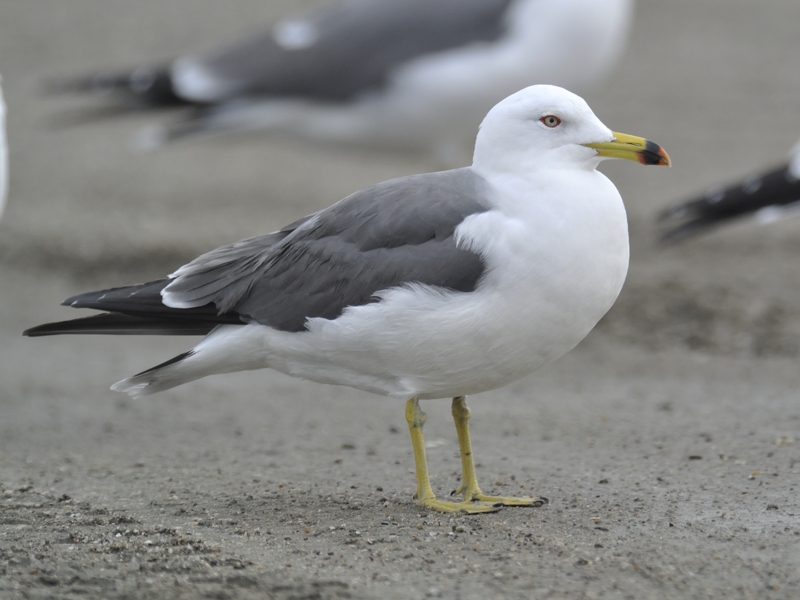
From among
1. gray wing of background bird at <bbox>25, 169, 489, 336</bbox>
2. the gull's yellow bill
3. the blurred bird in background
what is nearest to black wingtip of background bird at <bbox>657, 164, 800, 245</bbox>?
the blurred bird in background

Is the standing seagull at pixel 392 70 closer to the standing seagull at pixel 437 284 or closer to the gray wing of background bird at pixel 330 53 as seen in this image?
the gray wing of background bird at pixel 330 53

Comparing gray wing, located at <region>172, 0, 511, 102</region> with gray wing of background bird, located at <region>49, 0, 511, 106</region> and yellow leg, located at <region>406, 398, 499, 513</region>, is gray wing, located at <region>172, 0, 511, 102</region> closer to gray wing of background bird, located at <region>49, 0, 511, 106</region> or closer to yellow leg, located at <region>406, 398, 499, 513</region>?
Result: gray wing of background bird, located at <region>49, 0, 511, 106</region>

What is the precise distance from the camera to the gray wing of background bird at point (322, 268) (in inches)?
149

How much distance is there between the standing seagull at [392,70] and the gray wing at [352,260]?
13.4 ft

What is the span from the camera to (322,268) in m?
3.95

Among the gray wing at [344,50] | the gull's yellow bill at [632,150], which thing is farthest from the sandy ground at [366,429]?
the gull's yellow bill at [632,150]

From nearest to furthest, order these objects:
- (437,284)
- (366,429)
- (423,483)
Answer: (437,284)
(423,483)
(366,429)

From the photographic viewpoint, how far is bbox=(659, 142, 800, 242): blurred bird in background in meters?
7.00

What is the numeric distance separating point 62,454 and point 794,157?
4916mm

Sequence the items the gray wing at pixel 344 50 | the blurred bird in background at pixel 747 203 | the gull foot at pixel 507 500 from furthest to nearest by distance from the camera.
→ the gray wing at pixel 344 50 < the blurred bird in background at pixel 747 203 < the gull foot at pixel 507 500

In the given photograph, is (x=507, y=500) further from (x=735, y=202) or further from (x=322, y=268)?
(x=735, y=202)

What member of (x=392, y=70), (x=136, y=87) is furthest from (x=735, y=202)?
(x=136, y=87)

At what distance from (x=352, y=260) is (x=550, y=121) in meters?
0.86

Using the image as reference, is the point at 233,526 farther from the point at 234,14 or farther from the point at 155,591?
the point at 234,14
